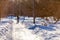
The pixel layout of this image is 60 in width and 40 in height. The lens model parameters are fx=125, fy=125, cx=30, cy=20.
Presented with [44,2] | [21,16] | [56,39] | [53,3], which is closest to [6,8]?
[21,16]

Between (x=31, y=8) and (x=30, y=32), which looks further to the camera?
(x=31, y=8)

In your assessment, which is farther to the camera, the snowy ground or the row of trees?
the row of trees

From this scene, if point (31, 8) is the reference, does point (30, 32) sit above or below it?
below

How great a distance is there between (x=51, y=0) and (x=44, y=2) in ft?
0.47

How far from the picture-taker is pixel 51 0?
2.48 meters

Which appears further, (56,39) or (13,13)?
(13,13)

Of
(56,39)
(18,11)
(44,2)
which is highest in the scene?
(44,2)

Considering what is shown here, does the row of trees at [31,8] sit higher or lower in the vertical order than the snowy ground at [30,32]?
higher

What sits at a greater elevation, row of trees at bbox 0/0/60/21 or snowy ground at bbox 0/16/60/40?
row of trees at bbox 0/0/60/21

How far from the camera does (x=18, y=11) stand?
8.00 feet

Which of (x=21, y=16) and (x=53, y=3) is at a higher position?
(x=53, y=3)

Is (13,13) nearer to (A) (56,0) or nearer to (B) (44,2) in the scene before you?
(B) (44,2)

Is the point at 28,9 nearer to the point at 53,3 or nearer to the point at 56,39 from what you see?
the point at 53,3

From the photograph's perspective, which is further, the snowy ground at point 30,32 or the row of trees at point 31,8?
the row of trees at point 31,8
